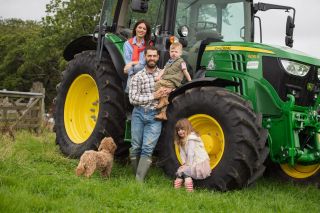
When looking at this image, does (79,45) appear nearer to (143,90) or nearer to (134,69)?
(134,69)

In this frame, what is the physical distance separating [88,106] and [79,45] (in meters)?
1.09

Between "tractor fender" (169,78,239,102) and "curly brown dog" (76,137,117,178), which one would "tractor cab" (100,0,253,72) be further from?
"curly brown dog" (76,137,117,178)

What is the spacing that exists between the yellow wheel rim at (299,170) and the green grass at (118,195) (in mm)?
287

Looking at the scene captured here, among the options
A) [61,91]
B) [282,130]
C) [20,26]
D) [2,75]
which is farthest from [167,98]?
[20,26]

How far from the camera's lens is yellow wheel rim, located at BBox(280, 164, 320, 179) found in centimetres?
680

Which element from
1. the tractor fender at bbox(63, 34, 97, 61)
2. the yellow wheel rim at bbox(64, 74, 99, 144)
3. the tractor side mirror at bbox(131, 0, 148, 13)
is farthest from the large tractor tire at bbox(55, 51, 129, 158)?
the tractor side mirror at bbox(131, 0, 148, 13)

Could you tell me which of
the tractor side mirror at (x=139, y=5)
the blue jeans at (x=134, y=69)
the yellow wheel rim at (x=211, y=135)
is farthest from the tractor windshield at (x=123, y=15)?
the yellow wheel rim at (x=211, y=135)

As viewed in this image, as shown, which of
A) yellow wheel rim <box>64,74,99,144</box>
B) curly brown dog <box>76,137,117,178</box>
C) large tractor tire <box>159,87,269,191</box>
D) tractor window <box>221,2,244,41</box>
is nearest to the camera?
large tractor tire <box>159,87,269,191</box>

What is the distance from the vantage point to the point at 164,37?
21.6 ft

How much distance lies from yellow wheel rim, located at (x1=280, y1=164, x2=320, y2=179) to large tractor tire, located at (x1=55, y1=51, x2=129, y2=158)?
2.28 m

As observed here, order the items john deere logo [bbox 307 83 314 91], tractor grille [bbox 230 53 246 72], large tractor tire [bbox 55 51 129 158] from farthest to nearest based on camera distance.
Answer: large tractor tire [bbox 55 51 129 158] → john deere logo [bbox 307 83 314 91] → tractor grille [bbox 230 53 246 72]

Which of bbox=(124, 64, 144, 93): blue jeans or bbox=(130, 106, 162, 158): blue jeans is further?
bbox=(124, 64, 144, 93): blue jeans

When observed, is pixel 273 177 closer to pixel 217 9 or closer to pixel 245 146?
pixel 245 146

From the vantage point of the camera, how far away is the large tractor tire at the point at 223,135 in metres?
5.43
